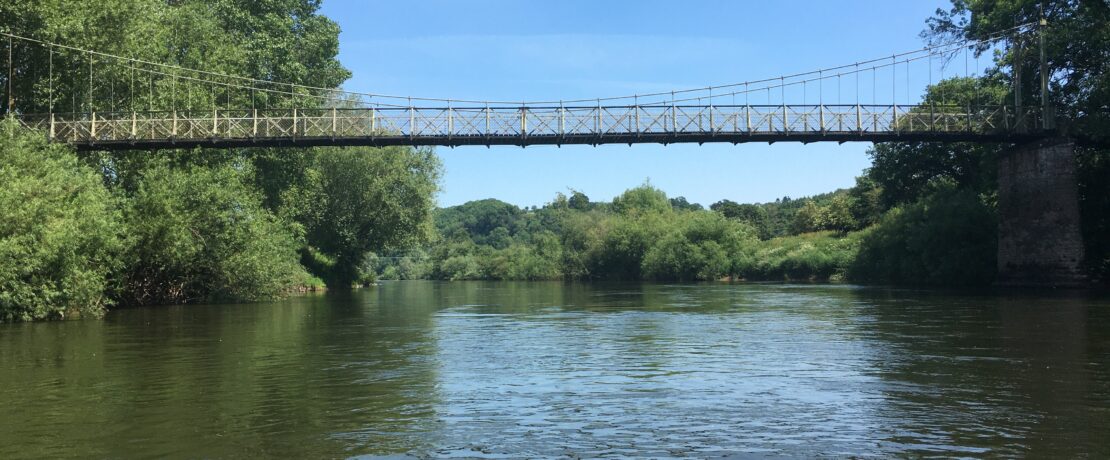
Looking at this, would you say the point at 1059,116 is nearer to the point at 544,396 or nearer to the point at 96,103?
the point at 544,396

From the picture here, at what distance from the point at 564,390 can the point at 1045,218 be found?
3835 cm

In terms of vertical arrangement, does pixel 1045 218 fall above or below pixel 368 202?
below

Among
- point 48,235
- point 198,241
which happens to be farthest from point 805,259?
point 48,235

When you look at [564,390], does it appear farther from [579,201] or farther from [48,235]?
[579,201]

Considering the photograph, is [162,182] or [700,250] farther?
[700,250]

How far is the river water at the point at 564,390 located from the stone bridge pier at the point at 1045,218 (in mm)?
19382

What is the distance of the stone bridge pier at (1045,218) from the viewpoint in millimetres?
42219

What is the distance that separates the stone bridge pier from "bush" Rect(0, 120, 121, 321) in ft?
133

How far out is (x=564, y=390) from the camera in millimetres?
12898

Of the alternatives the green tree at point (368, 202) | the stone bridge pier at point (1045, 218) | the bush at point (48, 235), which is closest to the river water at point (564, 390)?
the bush at point (48, 235)

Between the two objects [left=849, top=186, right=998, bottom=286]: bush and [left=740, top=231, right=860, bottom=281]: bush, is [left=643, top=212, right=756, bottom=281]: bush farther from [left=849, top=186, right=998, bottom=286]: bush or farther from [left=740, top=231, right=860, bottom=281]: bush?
[left=849, top=186, right=998, bottom=286]: bush

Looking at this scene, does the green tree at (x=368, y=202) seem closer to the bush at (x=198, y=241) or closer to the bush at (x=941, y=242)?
the bush at (x=198, y=241)

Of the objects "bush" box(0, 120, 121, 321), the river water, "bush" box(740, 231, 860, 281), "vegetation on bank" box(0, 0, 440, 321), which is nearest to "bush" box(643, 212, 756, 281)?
"bush" box(740, 231, 860, 281)

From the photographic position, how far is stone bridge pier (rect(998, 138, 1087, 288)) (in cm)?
4222
